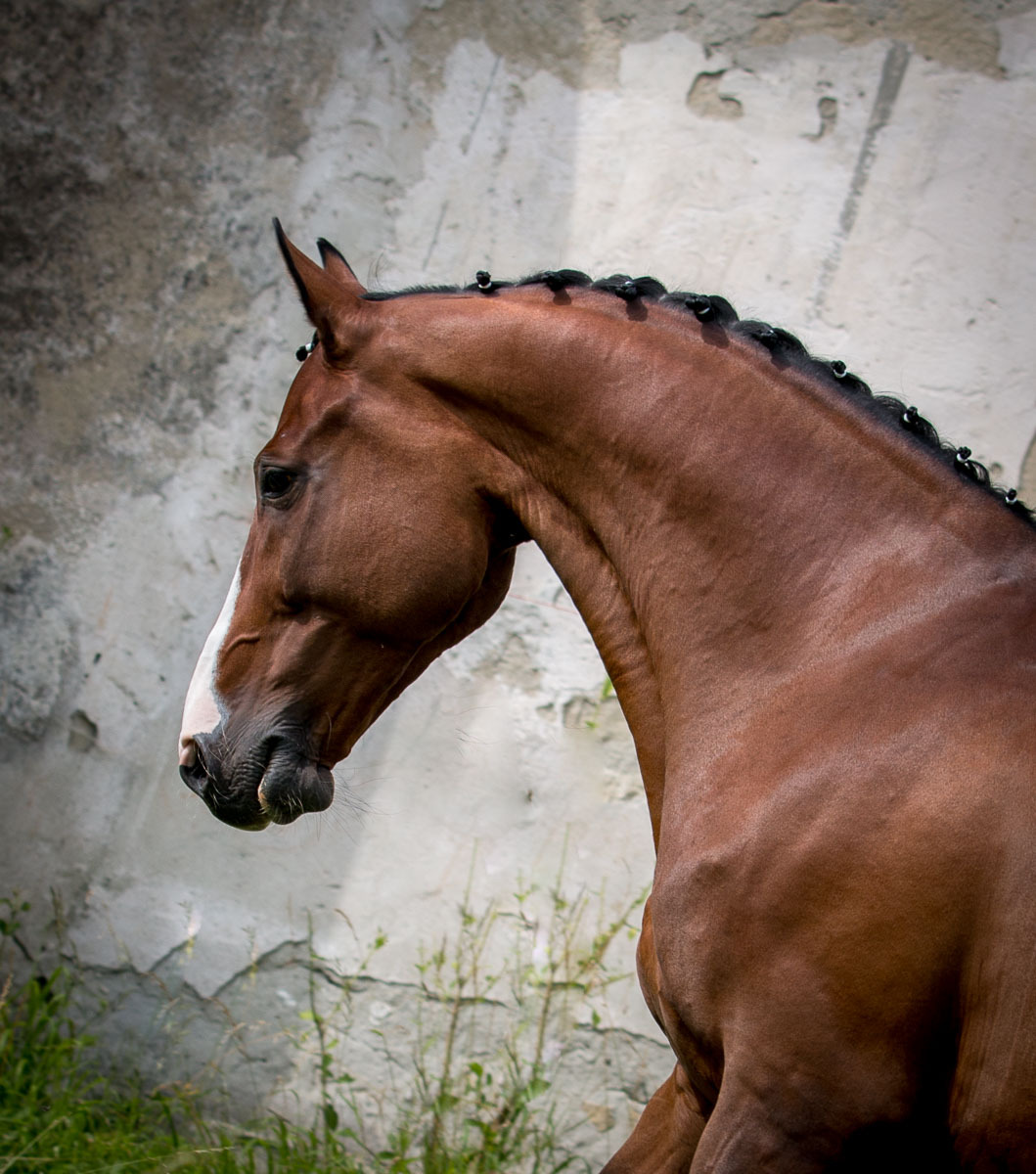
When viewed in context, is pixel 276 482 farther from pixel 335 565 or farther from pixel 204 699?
pixel 204 699

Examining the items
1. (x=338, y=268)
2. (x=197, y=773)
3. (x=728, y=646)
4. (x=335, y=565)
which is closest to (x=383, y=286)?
(x=338, y=268)

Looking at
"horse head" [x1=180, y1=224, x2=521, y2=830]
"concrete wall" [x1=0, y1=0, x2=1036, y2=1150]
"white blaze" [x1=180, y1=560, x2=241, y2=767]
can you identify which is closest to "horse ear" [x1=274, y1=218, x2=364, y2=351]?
"horse head" [x1=180, y1=224, x2=521, y2=830]

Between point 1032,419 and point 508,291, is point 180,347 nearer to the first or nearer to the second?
point 508,291

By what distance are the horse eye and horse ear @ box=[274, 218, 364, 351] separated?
0.75ft

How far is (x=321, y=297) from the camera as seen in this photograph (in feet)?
6.33

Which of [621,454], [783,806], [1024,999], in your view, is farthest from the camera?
[621,454]

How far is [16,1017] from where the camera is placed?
3393 millimetres

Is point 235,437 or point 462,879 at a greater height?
point 235,437

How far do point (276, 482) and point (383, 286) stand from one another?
169 centimetres

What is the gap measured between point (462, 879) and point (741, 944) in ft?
6.08


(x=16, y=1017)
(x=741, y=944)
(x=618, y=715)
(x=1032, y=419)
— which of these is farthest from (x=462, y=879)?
(x=1032, y=419)

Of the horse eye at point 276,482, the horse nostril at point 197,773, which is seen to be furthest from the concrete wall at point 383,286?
the horse eye at point 276,482

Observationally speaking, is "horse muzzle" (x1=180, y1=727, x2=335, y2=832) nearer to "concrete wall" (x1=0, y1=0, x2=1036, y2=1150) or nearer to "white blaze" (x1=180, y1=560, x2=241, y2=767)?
"white blaze" (x1=180, y1=560, x2=241, y2=767)

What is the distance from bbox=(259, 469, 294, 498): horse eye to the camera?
76.3 inches
